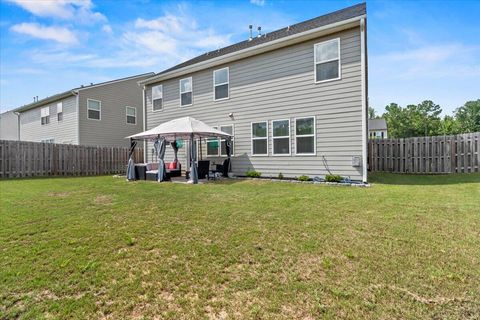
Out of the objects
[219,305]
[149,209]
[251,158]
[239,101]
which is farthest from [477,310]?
[239,101]

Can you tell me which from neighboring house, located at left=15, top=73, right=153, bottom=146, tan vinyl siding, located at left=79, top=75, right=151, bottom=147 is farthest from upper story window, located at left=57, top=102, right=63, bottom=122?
tan vinyl siding, located at left=79, top=75, right=151, bottom=147

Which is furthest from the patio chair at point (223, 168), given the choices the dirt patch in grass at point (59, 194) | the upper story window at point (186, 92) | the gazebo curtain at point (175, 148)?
Answer: the dirt patch in grass at point (59, 194)

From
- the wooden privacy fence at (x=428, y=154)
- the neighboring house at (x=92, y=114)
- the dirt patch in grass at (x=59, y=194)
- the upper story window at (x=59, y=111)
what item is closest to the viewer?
the dirt patch in grass at (x=59, y=194)

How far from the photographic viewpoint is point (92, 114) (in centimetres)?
1777

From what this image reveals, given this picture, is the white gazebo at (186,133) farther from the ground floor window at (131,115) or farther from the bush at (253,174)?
the ground floor window at (131,115)

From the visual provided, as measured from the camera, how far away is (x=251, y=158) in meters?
11.1

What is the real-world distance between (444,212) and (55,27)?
550 inches

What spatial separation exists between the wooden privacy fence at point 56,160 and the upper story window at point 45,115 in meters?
7.89

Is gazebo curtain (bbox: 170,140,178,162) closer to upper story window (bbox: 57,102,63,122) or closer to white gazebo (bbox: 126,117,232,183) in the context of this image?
white gazebo (bbox: 126,117,232,183)

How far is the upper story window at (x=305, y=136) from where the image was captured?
379 inches

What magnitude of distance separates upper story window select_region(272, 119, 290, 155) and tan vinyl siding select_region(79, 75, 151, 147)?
12.9 m

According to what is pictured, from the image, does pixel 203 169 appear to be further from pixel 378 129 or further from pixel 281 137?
pixel 378 129

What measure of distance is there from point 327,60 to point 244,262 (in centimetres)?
838

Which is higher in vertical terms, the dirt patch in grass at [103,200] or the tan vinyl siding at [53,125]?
the tan vinyl siding at [53,125]
